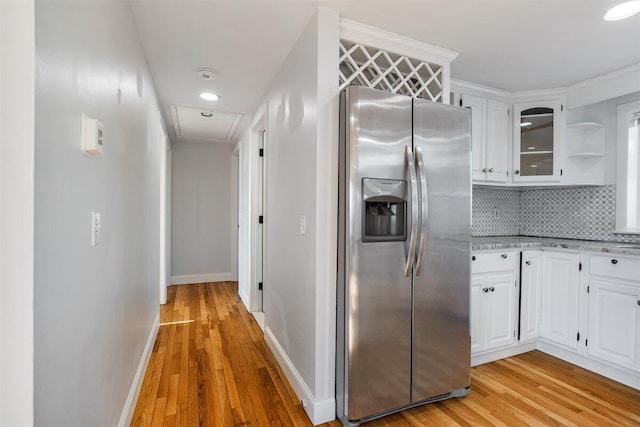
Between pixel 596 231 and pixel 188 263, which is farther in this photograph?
pixel 188 263

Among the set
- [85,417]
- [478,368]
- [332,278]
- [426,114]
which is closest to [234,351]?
[332,278]

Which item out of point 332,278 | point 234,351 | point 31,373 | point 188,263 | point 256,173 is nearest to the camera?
point 31,373

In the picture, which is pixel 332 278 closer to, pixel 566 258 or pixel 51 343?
pixel 51 343

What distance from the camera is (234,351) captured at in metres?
2.77

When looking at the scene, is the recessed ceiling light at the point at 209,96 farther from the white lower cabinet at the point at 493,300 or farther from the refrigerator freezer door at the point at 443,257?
the white lower cabinet at the point at 493,300

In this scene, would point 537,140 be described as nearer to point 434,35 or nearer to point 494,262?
point 494,262

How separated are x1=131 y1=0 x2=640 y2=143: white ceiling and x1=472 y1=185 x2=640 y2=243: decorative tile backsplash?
1.07m

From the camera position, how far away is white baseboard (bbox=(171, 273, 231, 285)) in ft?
17.3

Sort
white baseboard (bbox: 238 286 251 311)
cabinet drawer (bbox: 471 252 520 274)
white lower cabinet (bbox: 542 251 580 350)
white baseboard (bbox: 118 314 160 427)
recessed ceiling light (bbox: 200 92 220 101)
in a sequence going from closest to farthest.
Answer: white baseboard (bbox: 118 314 160 427) → cabinet drawer (bbox: 471 252 520 274) → white lower cabinet (bbox: 542 251 580 350) → recessed ceiling light (bbox: 200 92 220 101) → white baseboard (bbox: 238 286 251 311)

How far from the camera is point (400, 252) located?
1.83 meters

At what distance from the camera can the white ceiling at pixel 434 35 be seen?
1.80 meters

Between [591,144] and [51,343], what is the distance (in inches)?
156

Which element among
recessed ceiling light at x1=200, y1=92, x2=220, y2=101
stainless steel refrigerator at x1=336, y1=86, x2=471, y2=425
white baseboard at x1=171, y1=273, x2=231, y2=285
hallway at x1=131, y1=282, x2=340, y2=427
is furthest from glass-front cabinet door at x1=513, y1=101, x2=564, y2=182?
white baseboard at x1=171, y1=273, x2=231, y2=285

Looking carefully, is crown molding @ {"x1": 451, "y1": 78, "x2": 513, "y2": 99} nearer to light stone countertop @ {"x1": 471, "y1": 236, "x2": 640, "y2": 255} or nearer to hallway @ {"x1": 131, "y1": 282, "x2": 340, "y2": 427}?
light stone countertop @ {"x1": 471, "y1": 236, "x2": 640, "y2": 255}
